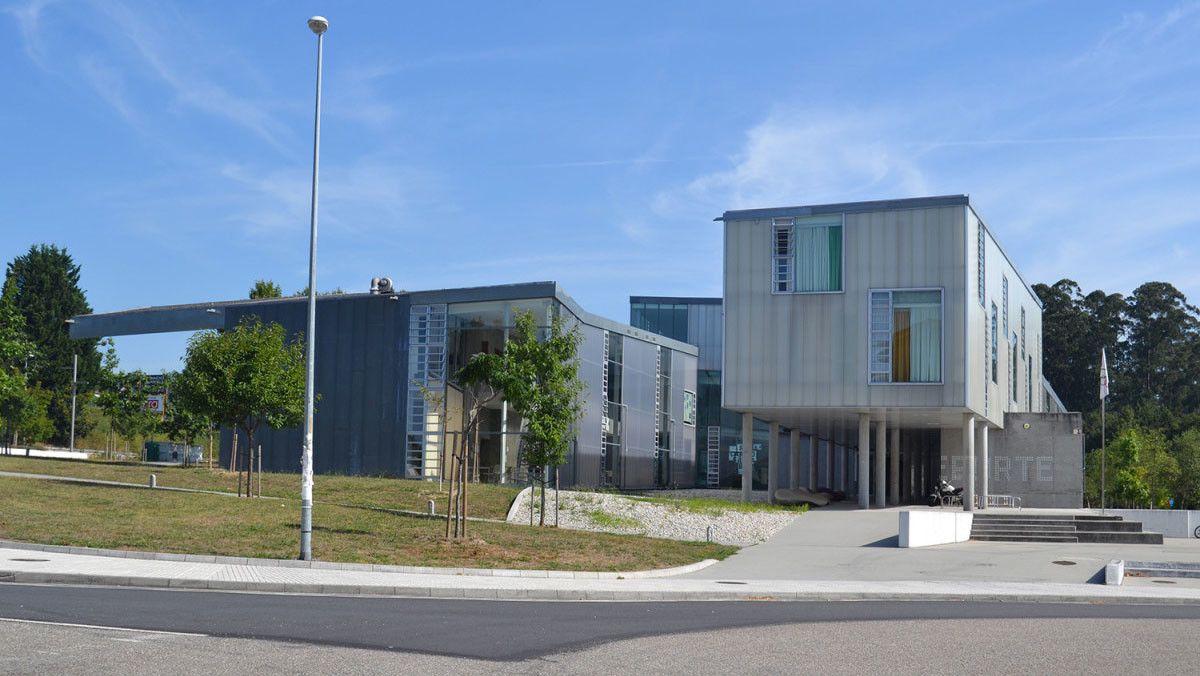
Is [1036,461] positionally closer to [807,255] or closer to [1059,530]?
[1059,530]

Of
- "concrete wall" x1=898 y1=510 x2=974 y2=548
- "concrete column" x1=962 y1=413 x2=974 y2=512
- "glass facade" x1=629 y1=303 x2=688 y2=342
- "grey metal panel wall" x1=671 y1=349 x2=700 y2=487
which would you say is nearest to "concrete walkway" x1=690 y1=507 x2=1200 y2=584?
"concrete wall" x1=898 y1=510 x2=974 y2=548

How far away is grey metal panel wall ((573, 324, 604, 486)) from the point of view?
1826 inches

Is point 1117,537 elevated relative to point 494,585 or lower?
lower

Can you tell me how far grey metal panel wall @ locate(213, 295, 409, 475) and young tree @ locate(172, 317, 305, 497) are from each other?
7.64m

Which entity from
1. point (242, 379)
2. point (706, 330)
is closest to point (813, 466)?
point (706, 330)

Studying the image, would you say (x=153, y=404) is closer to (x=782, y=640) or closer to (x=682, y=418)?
(x=682, y=418)

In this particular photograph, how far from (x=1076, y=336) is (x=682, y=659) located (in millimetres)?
95287

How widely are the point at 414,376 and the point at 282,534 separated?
20.1m

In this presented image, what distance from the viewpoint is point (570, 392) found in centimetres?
3019

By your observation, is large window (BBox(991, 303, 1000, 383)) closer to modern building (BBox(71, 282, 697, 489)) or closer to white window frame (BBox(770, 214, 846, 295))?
white window frame (BBox(770, 214, 846, 295))

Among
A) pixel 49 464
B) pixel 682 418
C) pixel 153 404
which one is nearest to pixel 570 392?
pixel 49 464

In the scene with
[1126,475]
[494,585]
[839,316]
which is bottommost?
[494,585]

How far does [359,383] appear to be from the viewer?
149 ft

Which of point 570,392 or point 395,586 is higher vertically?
point 570,392
